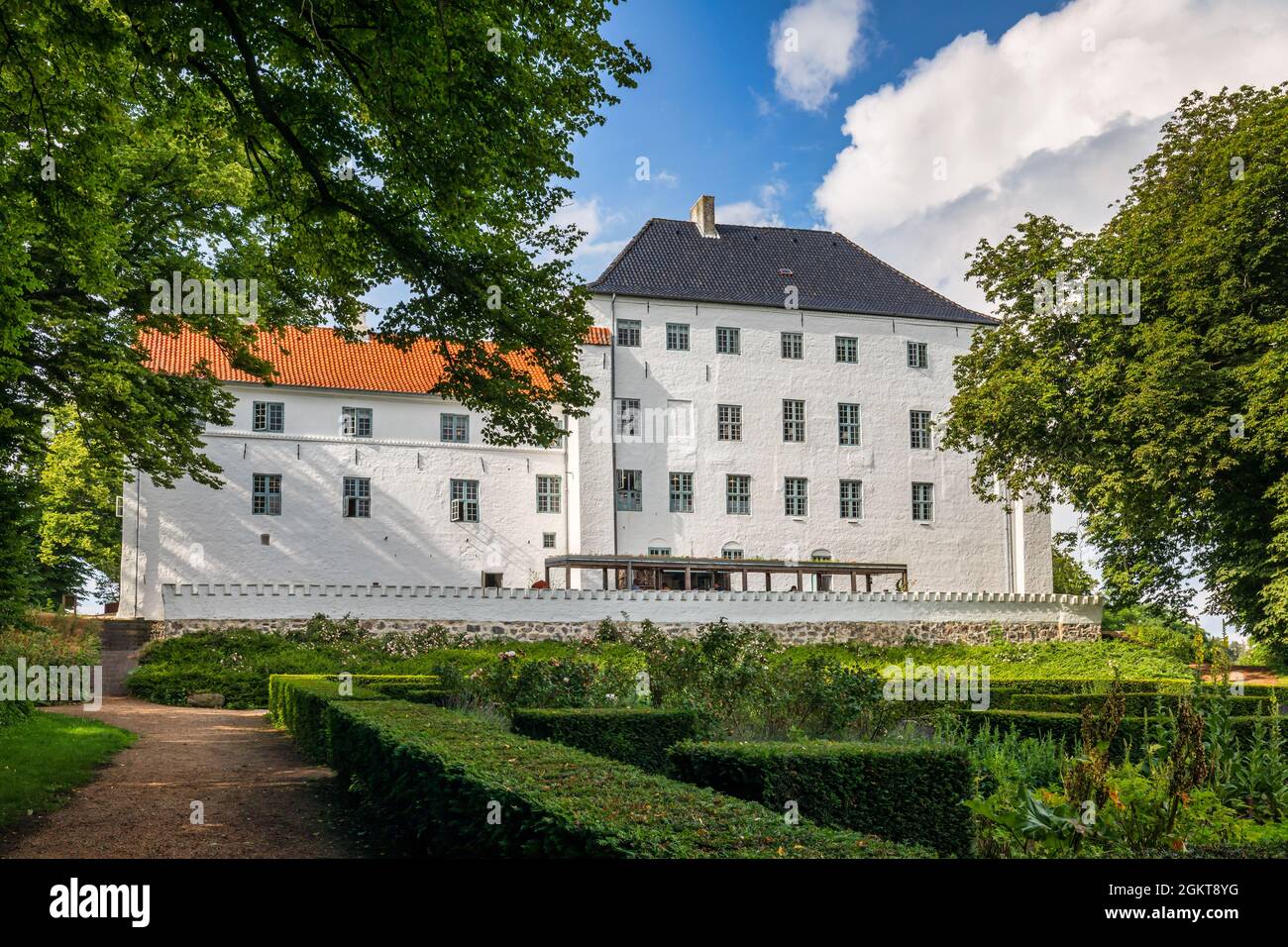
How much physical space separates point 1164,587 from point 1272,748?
24629mm

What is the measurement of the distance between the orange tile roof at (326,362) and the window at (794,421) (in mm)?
6876

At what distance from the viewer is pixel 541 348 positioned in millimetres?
14484

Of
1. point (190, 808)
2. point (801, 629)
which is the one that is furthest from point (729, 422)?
point (190, 808)

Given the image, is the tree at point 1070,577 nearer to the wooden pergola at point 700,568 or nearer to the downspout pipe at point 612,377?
the wooden pergola at point 700,568

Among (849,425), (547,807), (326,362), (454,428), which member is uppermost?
(326,362)

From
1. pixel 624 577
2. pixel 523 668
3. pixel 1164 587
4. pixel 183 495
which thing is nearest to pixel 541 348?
pixel 523 668

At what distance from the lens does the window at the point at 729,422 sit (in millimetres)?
35469

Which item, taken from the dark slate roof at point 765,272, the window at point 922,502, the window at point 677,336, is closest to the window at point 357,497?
the dark slate roof at point 765,272

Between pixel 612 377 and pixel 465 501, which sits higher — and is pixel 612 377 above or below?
above

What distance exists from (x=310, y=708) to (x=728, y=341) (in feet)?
83.6

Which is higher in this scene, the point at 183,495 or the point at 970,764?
the point at 183,495

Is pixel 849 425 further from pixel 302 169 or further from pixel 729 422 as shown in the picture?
pixel 302 169

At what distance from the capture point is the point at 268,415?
110ft
